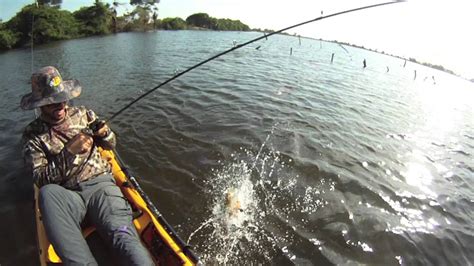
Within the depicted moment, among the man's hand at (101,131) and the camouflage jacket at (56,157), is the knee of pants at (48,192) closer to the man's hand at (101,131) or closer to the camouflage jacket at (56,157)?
the camouflage jacket at (56,157)

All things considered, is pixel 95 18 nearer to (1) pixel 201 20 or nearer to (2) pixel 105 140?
(1) pixel 201 20

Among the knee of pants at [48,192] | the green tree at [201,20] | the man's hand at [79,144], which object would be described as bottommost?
the knee of pants at [48,192]

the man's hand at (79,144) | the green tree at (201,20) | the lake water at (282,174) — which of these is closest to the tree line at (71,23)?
the lake water at (282,174)

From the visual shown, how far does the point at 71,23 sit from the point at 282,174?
5791cm

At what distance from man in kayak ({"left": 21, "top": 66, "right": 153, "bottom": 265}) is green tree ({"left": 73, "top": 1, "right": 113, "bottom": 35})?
58840mm

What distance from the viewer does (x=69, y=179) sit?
14.5 ft

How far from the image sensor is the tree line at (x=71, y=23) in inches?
1611

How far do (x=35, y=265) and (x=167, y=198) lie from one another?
105 inches

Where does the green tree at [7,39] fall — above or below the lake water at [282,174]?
above

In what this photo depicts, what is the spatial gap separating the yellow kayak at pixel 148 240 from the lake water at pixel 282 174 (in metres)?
1.30

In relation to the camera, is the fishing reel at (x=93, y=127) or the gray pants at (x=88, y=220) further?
the fishing reel at (x=93, y=127)

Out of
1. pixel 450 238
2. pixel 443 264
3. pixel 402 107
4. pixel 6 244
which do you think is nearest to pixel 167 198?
pixel 6 244

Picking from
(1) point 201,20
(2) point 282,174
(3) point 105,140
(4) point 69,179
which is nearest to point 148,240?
(4) point 69,179

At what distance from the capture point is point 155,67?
2122 centimetres
